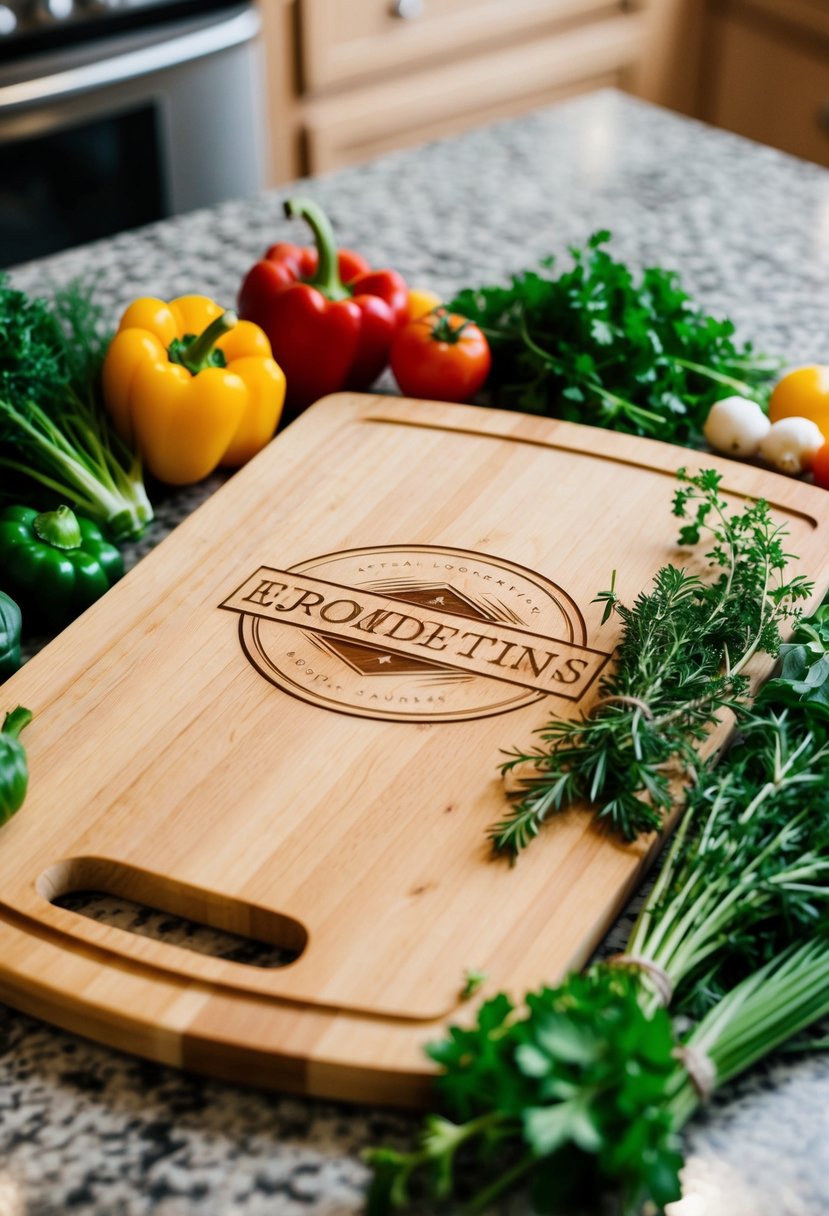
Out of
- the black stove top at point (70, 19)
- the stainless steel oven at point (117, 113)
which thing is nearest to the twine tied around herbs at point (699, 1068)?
the stainless steel oven at point (117, 113)

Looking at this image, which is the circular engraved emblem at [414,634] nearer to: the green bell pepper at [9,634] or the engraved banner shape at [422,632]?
the engraved banner shape at [422,632]

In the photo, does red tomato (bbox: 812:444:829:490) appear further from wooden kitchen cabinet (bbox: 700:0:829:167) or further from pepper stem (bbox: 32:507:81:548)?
wooden kitchen cabinet (bbox: 700:0:829:167)

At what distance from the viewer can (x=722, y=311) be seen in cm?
168

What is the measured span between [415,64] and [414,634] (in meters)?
2.33

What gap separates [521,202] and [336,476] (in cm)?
83

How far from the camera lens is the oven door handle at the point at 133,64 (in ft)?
7.16

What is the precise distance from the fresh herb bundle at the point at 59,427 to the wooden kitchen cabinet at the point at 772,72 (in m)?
2.51

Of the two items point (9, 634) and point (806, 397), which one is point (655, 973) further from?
point (806, 397)

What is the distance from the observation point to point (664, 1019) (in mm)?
695

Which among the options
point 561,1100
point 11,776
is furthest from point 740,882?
point 11,776

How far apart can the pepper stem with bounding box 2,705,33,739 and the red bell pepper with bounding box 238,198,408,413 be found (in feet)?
1.93

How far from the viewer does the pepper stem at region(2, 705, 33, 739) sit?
0.99m

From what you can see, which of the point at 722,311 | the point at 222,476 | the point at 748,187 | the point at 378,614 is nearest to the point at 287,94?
the point at 748,187

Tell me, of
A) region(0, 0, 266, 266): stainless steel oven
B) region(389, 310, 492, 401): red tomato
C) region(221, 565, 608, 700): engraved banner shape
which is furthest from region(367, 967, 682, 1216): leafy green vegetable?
region(0, 0, 266, 266): stainless steel oven
